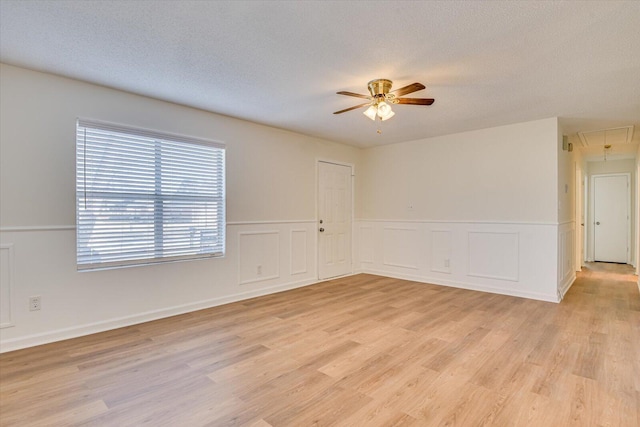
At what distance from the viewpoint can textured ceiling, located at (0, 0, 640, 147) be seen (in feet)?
6.50

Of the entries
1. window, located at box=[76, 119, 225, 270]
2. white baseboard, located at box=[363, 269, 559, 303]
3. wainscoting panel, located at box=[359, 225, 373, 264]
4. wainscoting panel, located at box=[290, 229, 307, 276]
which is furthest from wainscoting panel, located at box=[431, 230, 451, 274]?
window, located at box=[76, 119, 225, 270]

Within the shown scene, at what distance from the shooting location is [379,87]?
2.95 meters

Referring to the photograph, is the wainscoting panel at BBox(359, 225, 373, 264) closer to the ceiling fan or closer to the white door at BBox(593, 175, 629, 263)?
the ceiling fan

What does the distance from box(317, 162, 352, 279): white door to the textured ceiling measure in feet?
6.43

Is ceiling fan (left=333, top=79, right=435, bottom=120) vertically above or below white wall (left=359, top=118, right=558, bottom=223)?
above

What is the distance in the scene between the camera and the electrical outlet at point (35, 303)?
2.81m

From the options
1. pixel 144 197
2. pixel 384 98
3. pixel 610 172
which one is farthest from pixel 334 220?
pixel 610 172

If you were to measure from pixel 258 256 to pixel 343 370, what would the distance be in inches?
96.4

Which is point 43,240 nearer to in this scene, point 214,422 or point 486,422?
point 214,422

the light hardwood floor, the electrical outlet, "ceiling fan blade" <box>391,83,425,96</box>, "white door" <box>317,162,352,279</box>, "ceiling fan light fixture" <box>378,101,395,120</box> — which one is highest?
"ceiling fan blade" <box>391,83,425,96</box>

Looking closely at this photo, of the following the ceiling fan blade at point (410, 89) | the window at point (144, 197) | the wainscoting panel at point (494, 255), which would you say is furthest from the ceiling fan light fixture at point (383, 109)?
the wainscoting panel at point (494, 255)

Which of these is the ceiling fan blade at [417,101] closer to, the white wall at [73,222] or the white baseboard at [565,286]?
the white wall at [73,222]

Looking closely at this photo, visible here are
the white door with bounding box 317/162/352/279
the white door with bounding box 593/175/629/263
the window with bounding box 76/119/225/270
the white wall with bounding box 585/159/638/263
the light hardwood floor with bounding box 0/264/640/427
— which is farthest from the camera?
the white door with bounding box 593/175/629/263

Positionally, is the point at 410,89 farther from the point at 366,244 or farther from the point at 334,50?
the point at 366,244
